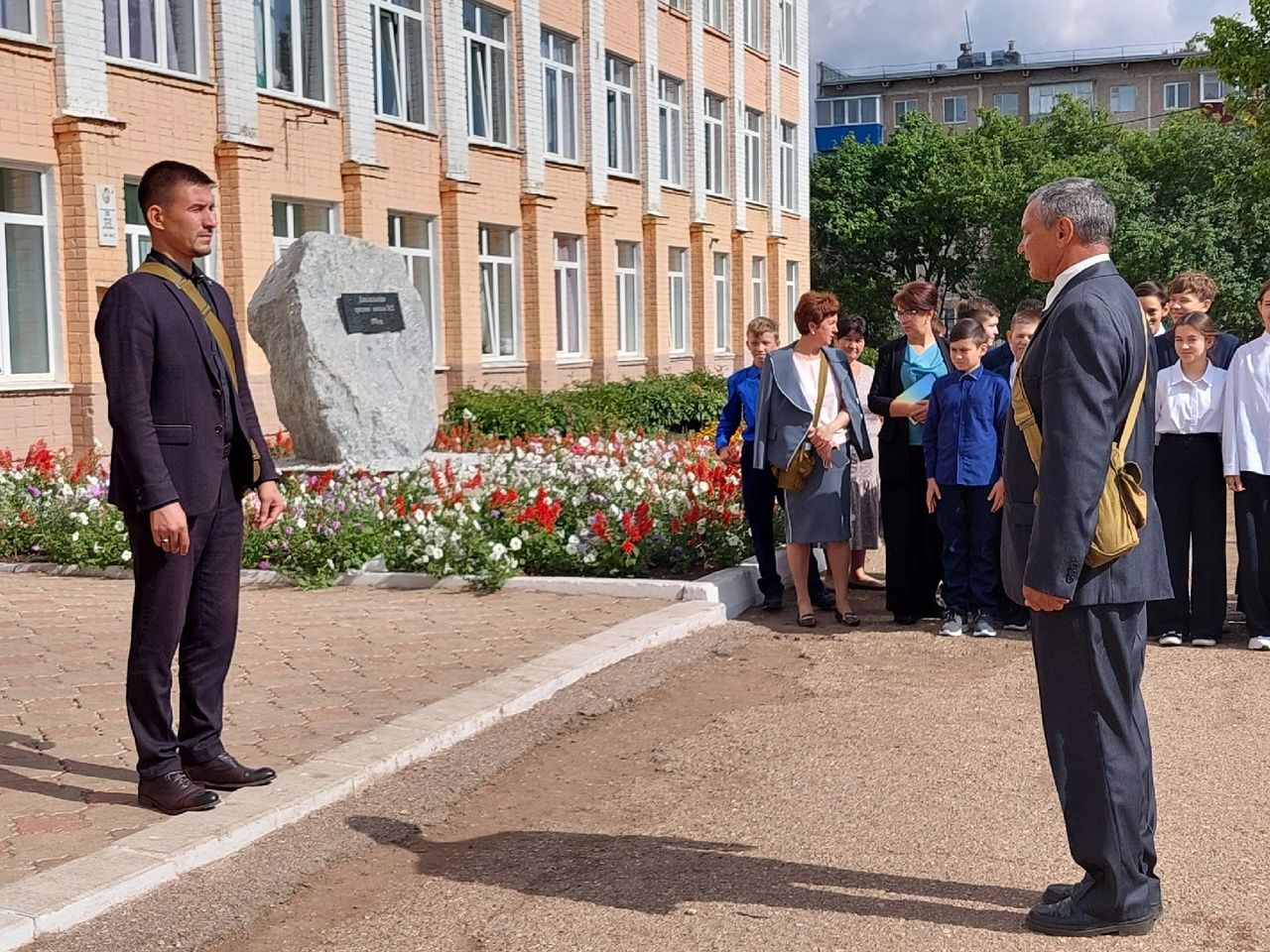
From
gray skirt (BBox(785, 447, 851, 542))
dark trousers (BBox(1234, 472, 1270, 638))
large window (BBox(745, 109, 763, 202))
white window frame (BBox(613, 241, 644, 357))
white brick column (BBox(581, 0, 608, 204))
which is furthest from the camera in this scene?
large window (BBox(745, 109, 763, 202))

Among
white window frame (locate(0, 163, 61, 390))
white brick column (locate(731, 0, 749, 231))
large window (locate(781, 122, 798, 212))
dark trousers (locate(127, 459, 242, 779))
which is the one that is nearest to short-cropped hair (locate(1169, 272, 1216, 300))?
dark trousers (locate(127, 459, 242, 779))

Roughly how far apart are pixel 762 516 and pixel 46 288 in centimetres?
1109

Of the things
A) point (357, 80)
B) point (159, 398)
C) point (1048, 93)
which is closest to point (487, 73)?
point (357, 80)

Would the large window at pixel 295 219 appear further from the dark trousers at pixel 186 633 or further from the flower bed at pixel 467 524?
the dark trousers at pixel 186 633

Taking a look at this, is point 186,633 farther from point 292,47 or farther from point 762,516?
point 292,47

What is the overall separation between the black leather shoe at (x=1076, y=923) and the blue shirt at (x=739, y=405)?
589cm

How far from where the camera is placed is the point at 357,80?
75.0ft

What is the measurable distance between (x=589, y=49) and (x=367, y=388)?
1758 cm

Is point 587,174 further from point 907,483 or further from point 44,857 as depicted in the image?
point 44,857

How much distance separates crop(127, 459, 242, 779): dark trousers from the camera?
5219mm

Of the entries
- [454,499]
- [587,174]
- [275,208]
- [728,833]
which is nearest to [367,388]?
[454,499]

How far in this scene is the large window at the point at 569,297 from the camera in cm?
3033

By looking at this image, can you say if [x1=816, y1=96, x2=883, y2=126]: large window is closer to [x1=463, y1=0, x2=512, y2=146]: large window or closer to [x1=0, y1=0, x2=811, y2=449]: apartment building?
[x1=0, y1=0, x2=811, y2=449]: apartment building

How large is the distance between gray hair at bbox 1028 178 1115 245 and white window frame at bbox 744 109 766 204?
36.0m
